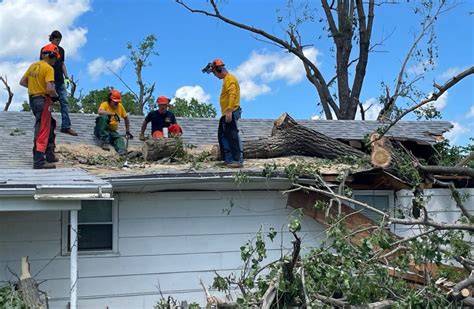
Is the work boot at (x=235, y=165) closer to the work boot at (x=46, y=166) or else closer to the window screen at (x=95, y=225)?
the window screen at (x=95, y=225)

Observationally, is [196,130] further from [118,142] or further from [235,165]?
[235,165]

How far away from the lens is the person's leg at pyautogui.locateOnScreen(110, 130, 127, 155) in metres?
9.99

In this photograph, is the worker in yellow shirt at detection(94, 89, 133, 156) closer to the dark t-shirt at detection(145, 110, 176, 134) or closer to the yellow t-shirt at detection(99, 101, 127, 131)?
the yellow t-shirt at detection(99, 101, 127, 131)

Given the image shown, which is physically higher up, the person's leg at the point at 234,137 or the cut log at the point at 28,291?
the person's leg at the point at 234,137

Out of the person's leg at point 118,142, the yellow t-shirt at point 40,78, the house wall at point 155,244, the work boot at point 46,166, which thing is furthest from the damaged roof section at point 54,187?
the person's leg at point 118,142

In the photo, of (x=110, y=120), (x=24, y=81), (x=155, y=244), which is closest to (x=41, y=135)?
(x=24, y=81)

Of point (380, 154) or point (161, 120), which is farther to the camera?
point (161, 120)

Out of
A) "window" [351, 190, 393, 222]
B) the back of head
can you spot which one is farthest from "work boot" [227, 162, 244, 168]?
the back of head

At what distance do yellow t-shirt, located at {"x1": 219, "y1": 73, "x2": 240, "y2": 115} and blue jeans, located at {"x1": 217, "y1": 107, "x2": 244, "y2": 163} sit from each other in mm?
128

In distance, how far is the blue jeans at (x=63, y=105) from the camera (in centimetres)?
1065

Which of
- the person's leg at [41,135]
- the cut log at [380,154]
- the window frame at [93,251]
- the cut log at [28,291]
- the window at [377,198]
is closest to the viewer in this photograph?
the cut log at [28,291]

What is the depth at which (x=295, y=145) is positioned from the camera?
1058 centimetres

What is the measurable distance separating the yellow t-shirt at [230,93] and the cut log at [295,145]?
1359mm

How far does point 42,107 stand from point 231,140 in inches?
110
